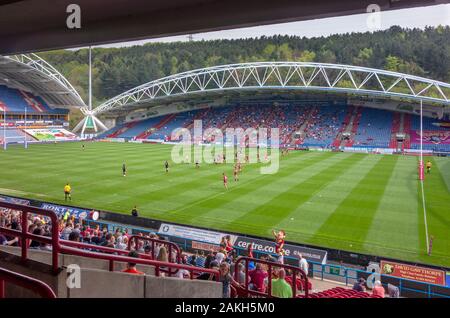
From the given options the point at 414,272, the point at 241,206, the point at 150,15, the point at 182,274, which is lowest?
the point at 414,272

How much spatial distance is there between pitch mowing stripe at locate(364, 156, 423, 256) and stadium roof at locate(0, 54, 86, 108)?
55449mm

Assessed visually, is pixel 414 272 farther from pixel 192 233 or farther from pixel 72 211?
pixel 72 211

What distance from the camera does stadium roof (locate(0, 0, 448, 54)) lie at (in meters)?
5.56

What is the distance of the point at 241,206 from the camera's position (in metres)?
23.9

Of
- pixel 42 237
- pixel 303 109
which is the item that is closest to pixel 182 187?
pixel 42 237

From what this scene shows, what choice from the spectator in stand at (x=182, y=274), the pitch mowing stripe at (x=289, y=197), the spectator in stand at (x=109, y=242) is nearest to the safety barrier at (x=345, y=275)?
the pitch mowing stripe at (x=289, y=197)

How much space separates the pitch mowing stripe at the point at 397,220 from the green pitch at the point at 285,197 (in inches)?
2.1

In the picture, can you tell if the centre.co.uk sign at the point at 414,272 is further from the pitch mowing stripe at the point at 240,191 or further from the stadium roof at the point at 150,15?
the stadium roof at the point at 150,15

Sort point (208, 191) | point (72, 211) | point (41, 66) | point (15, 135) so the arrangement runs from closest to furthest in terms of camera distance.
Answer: point (72, 211) < point (208, 191) < point (41, 66) < point (15, 135)

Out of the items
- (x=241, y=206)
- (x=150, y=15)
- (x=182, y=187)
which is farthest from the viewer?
(x=182, y=187)

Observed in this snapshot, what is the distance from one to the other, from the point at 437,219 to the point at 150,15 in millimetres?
20648

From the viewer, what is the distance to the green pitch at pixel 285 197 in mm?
19062

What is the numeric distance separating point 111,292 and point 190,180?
2743cm
